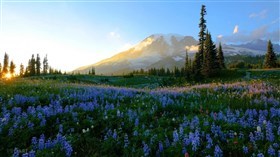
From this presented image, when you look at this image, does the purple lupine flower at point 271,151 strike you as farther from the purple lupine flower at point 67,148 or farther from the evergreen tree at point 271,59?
the evergreen tree at point 271,59

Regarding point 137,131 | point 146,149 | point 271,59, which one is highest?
point 271,59

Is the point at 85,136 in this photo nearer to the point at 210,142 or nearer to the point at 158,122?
the point at 158,122

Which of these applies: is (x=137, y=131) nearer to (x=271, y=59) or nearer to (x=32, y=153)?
(x=32, y=153)

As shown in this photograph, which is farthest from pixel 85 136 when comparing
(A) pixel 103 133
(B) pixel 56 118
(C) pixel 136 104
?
(C) pixel 136 104

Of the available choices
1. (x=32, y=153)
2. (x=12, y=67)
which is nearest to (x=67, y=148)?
(x=32, y=153)

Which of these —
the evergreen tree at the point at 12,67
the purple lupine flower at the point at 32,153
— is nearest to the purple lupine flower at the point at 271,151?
the purple lupine flower at the point at 32,153

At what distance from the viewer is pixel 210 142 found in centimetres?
609

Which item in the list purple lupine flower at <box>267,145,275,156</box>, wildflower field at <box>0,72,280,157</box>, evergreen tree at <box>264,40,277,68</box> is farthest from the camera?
evergreen tree at <box>264,40,277,68</box>

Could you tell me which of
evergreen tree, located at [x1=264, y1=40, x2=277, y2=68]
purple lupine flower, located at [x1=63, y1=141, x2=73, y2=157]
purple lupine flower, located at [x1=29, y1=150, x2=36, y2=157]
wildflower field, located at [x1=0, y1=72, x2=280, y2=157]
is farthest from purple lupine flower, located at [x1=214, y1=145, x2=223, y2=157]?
evergreen tree, located at [x1=264, y1=40, x2=277, y2=68]

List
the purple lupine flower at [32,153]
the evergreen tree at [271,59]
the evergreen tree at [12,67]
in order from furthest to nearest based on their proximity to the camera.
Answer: the evergreen tree at [12,67]
the evergreen tree at [271,59]
the purple lupine flower at [32,153]

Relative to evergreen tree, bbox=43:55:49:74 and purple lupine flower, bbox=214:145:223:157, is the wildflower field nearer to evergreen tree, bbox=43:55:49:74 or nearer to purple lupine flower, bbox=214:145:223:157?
purple lupine flower, bbox=214:145:223:157

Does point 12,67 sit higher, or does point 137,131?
point 12,67

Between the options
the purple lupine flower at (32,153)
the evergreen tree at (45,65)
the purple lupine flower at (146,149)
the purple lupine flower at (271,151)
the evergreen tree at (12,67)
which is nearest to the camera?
the purple lupine flower at (271,151)

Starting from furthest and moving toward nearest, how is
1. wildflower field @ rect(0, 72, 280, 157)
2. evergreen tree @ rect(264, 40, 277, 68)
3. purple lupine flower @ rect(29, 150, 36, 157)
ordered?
1. evergreen tree @ rect(264, 40, 277, 68)
2. wildflower field @ rect(0, 72, 280, 157)
3. purple lupine flower @ rect(29, 150, 36, 157)
